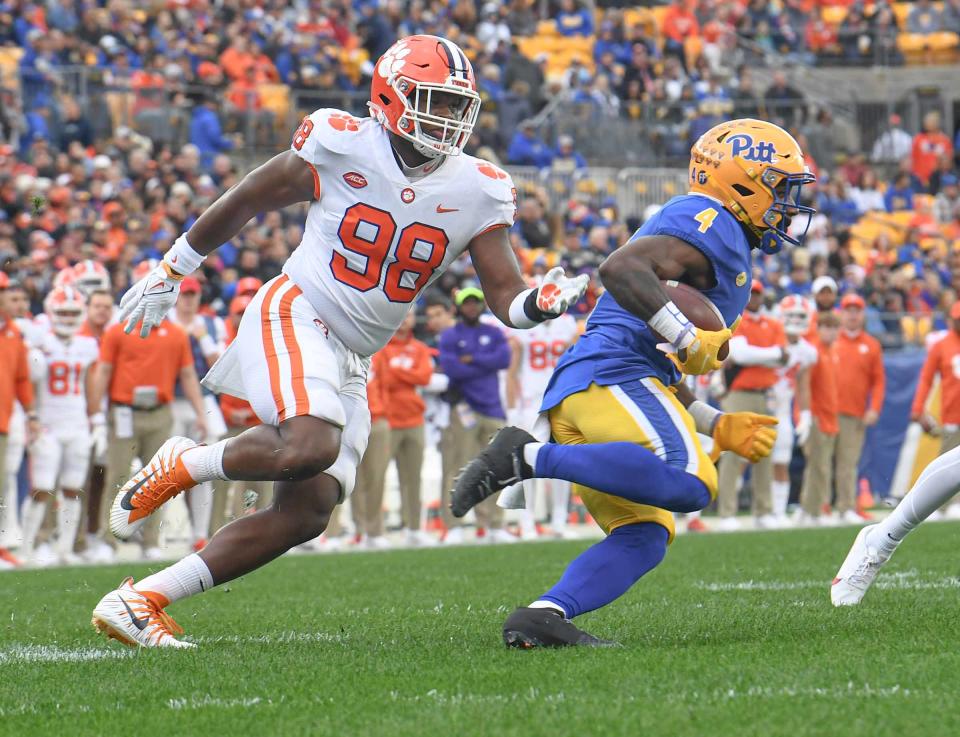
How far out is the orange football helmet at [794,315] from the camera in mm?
13578

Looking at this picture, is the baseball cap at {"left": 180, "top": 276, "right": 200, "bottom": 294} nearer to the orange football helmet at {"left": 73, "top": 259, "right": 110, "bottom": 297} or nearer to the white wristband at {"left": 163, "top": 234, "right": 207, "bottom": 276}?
the orange football helmet at {"left": 73, "top": 259, "right": 110, "bottom": 297}

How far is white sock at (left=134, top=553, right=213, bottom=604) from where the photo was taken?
515 cm

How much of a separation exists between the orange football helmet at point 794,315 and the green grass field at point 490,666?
6.16 m

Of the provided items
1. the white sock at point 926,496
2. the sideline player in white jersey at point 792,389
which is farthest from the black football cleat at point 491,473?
the sideline player in white jersey at point 792,389

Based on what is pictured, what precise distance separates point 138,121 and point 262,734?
45.9 feet

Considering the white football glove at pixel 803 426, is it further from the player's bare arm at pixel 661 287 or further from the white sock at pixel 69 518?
the player's bare arm at pixel 661 287

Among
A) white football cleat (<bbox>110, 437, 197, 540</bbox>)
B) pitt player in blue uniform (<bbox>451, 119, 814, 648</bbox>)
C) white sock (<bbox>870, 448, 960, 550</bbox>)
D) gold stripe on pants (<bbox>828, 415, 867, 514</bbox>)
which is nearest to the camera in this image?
pitt player in blue uniform (<bbox>451, 119, 814, 648</bbox>)

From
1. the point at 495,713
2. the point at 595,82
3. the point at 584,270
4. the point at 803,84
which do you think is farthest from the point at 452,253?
the point at 803,84

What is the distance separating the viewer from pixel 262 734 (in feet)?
11.7

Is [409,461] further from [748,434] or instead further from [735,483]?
[748,434]

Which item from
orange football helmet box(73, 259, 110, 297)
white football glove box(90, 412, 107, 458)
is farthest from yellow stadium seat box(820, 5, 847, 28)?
white football glove box(90, 412, 107, 458)

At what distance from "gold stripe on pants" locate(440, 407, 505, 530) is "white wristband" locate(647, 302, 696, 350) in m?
7.85

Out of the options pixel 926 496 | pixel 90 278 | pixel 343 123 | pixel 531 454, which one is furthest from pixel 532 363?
pixel 531 454

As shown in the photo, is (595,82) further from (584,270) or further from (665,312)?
(665,312)
